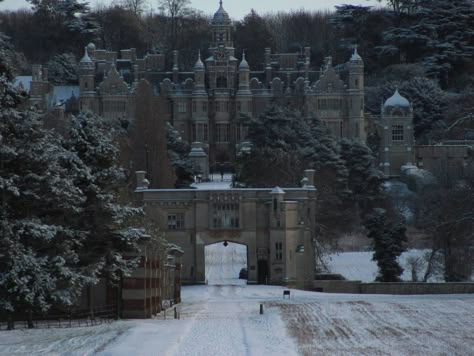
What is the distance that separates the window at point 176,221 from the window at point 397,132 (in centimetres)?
4835

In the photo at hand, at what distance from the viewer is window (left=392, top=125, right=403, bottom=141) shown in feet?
396

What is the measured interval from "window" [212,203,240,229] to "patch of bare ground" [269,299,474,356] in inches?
746

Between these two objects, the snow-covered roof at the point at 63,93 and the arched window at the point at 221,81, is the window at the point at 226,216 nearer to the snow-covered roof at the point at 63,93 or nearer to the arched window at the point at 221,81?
the snow-covered roof at the point at 63,93

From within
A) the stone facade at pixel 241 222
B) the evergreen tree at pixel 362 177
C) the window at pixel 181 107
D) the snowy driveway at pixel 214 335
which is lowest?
the snowy driveway at pixel 214 335

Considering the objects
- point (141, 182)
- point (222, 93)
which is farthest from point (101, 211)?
point (222, 93)

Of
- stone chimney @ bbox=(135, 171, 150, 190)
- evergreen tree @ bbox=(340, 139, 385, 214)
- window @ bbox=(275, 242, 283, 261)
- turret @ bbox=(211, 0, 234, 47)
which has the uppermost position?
turret @ bbox=(211, 0, 234, 47)

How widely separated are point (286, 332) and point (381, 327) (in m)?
2.52

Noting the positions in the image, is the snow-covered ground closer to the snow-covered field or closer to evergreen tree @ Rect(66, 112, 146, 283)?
the snow-covered field

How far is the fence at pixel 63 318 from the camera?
4650 centimetres

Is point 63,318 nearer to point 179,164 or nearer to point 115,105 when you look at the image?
point 179,164

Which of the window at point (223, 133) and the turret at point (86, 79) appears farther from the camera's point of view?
the window at point (223, 133)

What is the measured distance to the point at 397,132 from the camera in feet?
397

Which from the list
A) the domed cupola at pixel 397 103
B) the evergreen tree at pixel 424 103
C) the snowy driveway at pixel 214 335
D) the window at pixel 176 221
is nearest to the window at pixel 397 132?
the domed cupola at pixel 397 103

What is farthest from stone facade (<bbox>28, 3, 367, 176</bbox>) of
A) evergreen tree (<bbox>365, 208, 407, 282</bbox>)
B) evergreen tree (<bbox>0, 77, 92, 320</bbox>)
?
evergreen tree (<bbox>0, 77, 92, 320</bbox>)
